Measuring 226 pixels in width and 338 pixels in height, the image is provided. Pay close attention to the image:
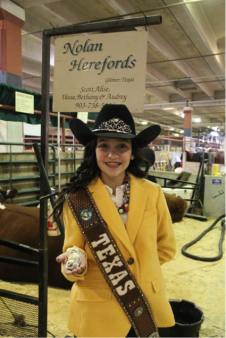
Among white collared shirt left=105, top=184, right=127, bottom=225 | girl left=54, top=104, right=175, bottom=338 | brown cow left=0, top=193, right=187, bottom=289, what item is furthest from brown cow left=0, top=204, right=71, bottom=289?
white collared shirt left=105, top=184, right=127, bottom=225

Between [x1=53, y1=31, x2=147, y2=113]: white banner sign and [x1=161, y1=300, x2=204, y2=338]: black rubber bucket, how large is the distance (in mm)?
1327

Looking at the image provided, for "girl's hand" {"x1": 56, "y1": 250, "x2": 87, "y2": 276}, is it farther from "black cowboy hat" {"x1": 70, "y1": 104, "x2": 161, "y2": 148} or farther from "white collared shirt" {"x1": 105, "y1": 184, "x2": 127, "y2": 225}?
"black cowboy hat" {"x1": 70, "y1": 104, "x2": 161, "y2": 148}

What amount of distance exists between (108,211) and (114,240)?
121 millimetres

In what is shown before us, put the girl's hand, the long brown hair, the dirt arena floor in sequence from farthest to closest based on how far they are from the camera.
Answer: the dirt arena floor
the long brown hair
the girl's hand

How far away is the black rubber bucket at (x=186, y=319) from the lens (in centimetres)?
157

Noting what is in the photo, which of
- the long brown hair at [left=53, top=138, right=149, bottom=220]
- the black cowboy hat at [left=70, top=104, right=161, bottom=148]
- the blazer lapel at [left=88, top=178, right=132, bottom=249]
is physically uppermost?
the black cowboy hat at [left=70, top=104, right=161, bottom=148]

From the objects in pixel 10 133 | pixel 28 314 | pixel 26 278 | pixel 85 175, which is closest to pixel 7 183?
pixel 10 133

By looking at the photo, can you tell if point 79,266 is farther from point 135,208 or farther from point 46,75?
point 46,75

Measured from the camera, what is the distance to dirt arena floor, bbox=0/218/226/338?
2021 millimetres

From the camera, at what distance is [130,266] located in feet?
3.55

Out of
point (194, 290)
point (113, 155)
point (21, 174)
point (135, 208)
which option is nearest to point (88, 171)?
point (113, 155)

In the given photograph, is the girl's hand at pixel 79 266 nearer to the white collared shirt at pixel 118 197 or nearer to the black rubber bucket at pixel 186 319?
the white collared shirt at pixel 118 197

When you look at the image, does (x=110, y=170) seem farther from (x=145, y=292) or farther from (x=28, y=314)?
(x=28, y=314)

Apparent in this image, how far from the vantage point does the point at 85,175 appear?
3.92 feet
